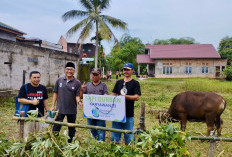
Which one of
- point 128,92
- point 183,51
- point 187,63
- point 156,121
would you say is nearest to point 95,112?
point 128,92

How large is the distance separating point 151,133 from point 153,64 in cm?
2899

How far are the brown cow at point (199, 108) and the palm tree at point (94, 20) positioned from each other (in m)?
14.2

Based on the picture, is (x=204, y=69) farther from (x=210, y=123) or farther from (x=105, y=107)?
(x=105, y=107)

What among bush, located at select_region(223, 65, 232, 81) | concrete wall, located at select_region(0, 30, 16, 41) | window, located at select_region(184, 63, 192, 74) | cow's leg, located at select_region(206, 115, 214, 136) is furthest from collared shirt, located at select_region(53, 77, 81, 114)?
window, located at select_region(184, 63, 192, 74)

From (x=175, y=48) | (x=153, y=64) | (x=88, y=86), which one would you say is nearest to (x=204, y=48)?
(x=175, y=48)

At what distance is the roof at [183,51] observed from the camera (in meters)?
28.1

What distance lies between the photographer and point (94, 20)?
797 inches

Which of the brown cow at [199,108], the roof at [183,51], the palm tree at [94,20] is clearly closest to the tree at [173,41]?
the roof at [183,51]

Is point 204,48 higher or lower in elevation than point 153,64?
higher

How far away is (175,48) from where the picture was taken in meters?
30.7

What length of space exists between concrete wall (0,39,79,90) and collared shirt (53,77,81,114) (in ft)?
22.7

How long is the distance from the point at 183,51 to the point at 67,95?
28.1 meters

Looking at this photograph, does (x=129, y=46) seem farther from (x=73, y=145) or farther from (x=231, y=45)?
(x=73, y=145)

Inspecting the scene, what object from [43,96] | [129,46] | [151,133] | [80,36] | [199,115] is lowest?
[199,115]
